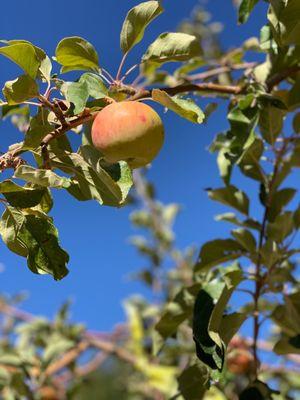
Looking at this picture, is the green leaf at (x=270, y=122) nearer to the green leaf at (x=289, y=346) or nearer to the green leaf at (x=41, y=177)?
the green leaf at (x=289, y=346)

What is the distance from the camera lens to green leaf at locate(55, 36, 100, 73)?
115cm

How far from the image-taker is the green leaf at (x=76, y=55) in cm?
115

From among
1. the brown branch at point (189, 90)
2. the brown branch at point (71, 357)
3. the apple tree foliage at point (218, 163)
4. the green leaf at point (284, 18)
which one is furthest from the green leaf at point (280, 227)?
the brown branch at point (71, 357)

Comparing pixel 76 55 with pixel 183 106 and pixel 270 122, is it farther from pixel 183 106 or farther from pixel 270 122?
pixel 270 122

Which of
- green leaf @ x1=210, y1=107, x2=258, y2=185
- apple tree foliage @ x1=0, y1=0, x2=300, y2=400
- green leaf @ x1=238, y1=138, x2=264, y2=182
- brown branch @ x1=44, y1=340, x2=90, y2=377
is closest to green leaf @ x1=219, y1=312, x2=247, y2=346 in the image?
apple tree foliage @ x1=0, y1=0, x2=300, y2=400

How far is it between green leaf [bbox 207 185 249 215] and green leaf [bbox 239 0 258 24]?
0.51 metres

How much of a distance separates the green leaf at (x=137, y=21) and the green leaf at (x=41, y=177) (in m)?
0.42

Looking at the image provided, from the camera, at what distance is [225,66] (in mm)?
2104

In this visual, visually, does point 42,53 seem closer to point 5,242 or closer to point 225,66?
point 5,242

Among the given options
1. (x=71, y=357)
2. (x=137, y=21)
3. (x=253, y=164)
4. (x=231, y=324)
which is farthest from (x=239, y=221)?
(x=71, y=357)

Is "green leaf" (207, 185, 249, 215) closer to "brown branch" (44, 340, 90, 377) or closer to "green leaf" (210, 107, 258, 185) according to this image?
"green leaf" (210, 107, 258, 185)

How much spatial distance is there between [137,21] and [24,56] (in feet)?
0.95

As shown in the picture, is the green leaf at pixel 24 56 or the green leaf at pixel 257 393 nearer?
the green leaf at pixel 24 56

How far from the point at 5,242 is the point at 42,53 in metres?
0.37
